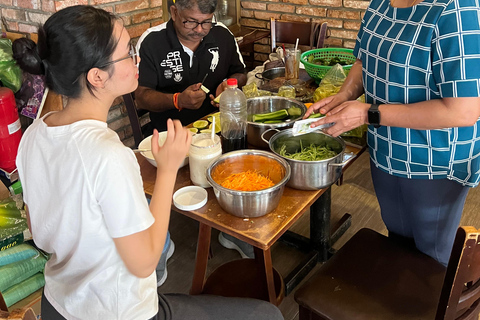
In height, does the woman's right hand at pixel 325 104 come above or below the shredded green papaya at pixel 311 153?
above

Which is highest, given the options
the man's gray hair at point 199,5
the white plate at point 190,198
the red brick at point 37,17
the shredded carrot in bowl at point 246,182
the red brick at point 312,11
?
the man's gray hair at point 199,5

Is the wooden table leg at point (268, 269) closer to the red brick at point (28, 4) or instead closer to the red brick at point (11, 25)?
the red brick at point (28, 4)

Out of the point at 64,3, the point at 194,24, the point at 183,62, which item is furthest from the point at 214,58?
the point at 64,3

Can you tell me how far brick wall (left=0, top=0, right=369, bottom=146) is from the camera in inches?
105

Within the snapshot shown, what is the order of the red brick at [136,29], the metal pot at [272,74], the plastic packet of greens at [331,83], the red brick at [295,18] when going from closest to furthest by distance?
the plastic packet of greens at [331,83] → the metal pot at [272,74] → the red brick at [136,29] → the red brick at [295,18]

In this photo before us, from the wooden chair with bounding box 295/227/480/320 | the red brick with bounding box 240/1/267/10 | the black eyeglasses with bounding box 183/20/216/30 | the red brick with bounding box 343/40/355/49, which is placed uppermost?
the black eyeglasses with bounding box 183/20/216/30

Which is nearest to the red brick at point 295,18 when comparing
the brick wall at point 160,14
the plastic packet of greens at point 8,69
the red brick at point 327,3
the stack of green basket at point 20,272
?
the brick wall at point 160,14

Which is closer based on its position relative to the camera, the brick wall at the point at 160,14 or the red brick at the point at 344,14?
the brick wall at the point at 160,14

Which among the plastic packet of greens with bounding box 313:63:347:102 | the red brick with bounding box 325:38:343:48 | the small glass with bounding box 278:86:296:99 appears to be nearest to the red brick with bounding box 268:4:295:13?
the red brick with bounding box 325:38:343:48

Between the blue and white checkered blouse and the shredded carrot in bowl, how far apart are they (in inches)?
19.2

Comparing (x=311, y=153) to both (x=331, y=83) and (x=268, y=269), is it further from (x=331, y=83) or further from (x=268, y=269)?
(x=331, y=83)

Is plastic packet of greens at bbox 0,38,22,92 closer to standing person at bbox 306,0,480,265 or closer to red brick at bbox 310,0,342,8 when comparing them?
standing person at bbox 306,0,480,265

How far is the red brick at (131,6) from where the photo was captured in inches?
113

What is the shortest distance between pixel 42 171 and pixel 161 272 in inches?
51.5
